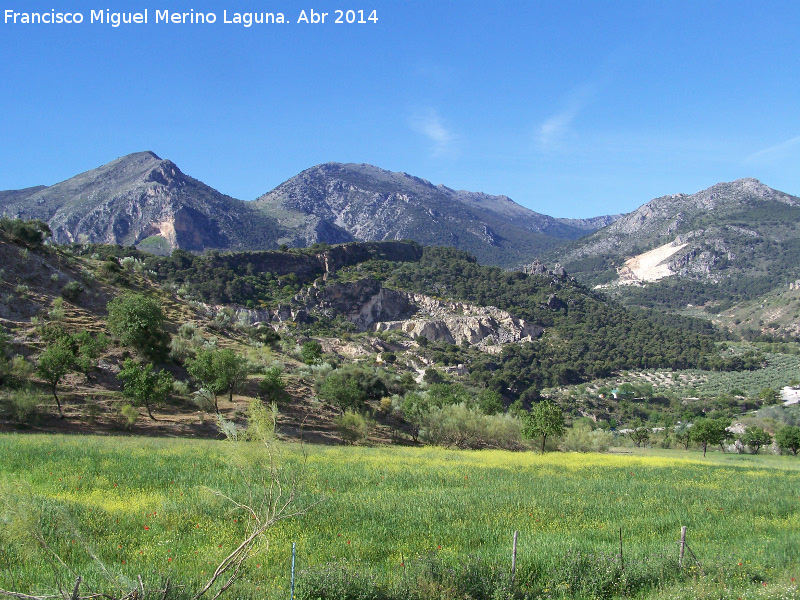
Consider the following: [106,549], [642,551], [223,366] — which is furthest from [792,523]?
[223,366]

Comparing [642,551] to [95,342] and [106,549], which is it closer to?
[106,549]

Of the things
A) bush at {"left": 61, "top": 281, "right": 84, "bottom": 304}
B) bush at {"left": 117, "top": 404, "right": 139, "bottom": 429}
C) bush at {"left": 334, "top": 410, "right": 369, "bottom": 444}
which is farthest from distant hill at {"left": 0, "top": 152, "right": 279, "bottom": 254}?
bush at {"left": 117, "top": 404, "right": 139, "bottom": 429}

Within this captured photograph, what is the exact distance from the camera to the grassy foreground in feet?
29.3

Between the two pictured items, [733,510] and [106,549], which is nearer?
[106,549]

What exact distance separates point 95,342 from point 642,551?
38.1 meters

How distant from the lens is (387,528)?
1266 cm

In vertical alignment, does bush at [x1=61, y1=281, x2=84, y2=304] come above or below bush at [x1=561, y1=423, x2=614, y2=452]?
above

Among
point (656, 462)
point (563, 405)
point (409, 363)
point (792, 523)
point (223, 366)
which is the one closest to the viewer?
point (792, 523)

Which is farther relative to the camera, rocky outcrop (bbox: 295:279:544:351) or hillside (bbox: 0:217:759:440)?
rocky outcrop (bbox: 295:279:544:351)

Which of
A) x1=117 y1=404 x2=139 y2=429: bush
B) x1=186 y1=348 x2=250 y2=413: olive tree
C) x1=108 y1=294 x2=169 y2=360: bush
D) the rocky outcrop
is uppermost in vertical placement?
the rocky outcrop

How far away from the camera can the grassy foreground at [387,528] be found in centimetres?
892

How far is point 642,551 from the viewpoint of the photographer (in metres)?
11.6

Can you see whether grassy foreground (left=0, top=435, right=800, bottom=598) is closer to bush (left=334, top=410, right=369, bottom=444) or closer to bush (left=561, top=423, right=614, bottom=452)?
bush (left=334, top=410, right=369, bottom=444)

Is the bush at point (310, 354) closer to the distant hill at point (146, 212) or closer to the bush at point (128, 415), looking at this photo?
the bush at point (128, 415)
